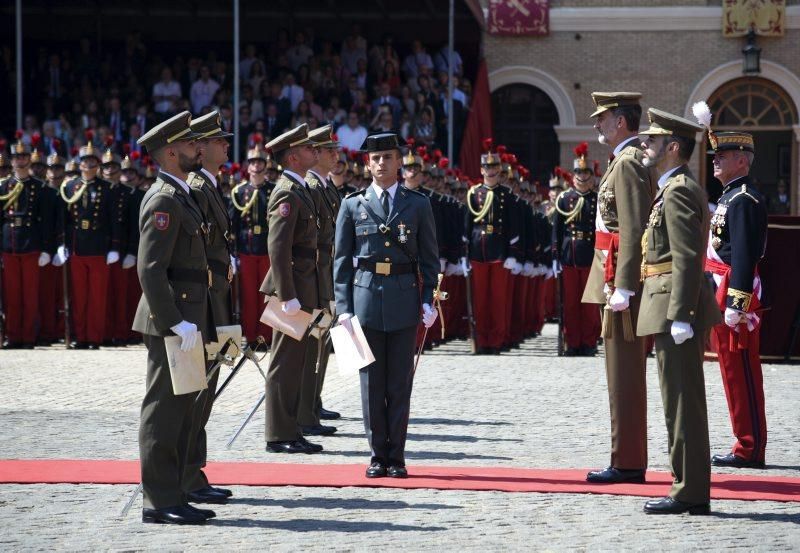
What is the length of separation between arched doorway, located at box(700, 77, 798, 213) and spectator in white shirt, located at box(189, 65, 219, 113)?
1032cm

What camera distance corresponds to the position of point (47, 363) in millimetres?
14508

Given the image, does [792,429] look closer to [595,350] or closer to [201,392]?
[201,392]

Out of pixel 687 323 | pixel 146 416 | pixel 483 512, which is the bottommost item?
pixel 483 512

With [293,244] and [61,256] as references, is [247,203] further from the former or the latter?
[293,244]

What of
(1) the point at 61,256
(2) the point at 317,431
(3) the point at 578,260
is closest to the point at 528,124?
(3) the point at 578,260

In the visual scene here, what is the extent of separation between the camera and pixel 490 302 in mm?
16297

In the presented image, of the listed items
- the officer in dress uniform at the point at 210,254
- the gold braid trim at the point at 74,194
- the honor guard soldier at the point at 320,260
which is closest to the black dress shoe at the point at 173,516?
the officer in dress uniform at the point at 210,254

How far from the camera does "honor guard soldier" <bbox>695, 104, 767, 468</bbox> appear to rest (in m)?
8.28

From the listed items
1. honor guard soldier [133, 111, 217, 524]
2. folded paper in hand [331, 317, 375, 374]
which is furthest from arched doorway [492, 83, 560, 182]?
honor guard soldier [133, 111, 217, 524]

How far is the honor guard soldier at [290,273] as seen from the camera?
29.0 ft

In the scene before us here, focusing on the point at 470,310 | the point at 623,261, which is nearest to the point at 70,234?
the point at 470,310

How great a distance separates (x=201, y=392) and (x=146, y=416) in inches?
17.0

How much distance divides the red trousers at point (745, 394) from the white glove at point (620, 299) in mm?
1263

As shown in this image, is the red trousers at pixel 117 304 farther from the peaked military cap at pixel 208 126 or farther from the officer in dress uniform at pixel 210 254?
the peaked military cap at pixel 208 126
